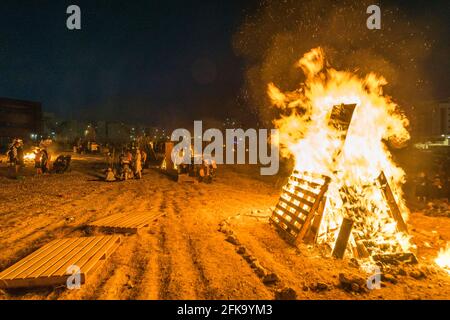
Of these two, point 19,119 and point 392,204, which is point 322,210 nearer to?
point 392,204

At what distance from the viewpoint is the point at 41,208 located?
9867 millimetres

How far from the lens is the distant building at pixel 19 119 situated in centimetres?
5111

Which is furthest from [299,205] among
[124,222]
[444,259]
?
[124,222]

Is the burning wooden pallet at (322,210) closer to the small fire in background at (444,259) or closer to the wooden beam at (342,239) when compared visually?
the wooden beam at (342,239)

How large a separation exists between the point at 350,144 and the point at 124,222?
20.6ft

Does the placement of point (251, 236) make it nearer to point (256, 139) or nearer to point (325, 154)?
point (325, 154)

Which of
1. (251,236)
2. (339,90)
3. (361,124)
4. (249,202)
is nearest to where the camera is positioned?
(251,236)

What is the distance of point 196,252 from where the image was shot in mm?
6328

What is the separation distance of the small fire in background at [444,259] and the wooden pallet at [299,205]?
2529 millimetres

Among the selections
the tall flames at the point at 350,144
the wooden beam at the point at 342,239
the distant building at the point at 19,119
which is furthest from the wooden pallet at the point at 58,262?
the distant building at the point at 19,119

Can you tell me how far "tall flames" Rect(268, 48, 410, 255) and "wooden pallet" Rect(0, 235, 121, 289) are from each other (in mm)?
4856

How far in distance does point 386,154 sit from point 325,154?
167 cm
